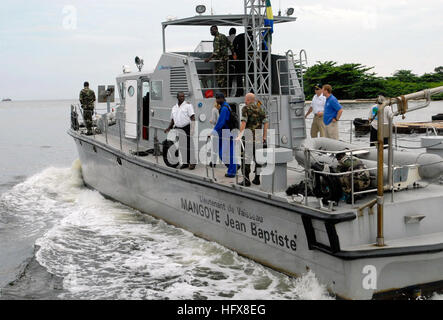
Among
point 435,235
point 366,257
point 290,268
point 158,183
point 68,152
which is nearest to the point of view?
point 366,257

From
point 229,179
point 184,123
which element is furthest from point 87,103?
point 229,179


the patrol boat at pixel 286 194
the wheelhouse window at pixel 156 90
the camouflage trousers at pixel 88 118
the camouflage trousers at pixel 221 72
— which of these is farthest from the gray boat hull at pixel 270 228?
the camouflage trousers at pixel 88 118

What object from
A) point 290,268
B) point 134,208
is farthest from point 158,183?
point 290,268

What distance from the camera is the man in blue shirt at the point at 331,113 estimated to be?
28.8 feet

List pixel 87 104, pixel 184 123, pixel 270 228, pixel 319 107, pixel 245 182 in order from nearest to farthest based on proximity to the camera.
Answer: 1. pixel 270 228
2. pixel 245 182
3. pixel 184 123
4. pixel 319 107
5. pixel 87 104

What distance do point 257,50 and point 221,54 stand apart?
0.67 m

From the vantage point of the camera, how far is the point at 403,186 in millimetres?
6023

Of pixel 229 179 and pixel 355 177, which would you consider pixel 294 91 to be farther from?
pixel 355 177

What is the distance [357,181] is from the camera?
5867 millimetres

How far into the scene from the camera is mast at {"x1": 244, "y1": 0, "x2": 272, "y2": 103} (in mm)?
8922

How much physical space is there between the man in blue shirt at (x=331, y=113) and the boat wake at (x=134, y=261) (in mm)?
2892
